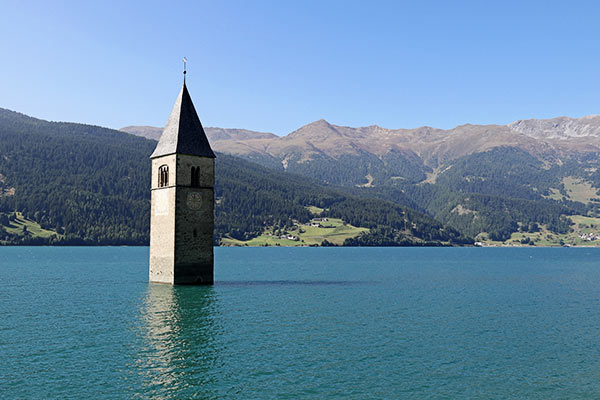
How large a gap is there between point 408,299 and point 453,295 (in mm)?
10982

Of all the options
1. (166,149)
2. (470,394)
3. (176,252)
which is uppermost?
(166,149)

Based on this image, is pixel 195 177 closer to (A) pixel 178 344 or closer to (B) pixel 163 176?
(B) pixel 163 176

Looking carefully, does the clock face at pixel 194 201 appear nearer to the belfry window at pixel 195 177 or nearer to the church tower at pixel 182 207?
the church tower at pixel 182 207

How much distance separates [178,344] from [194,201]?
34891mm

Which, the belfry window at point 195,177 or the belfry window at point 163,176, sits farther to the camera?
the belfry window at point 163,176

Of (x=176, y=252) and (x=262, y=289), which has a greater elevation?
(x=176, y=252)

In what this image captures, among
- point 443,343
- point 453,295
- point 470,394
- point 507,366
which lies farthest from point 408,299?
point 470,394

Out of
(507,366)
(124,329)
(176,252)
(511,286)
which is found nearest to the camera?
(507,366)

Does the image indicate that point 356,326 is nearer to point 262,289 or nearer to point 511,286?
point 262,289

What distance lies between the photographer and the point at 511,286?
100 meters

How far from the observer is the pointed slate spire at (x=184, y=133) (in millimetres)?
76750

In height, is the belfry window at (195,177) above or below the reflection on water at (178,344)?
above

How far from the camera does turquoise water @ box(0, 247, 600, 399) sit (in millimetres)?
32281

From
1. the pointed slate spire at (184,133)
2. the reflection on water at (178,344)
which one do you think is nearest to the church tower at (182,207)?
the pointed slate spire at (184,133)
